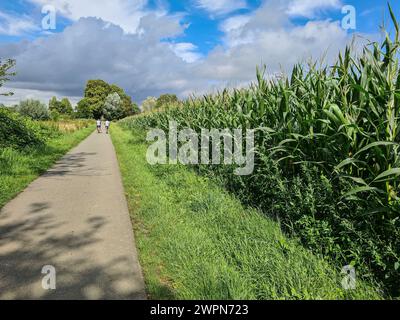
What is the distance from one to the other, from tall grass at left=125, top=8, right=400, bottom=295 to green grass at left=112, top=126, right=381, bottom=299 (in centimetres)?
30

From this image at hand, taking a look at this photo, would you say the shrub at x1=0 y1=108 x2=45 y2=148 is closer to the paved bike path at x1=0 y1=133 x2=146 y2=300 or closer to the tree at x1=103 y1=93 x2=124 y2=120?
the paved bike path at x1=0 y1=133 x2=146 y2=300

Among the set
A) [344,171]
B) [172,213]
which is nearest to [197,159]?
[172,213]

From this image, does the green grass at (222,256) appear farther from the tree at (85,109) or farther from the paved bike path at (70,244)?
the tree at (85,109)

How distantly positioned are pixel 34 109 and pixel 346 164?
67784mm

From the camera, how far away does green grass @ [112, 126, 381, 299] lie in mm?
3209

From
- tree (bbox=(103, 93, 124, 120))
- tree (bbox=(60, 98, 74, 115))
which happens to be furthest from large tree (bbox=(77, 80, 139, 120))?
tree (bbox=(60, 98, 74, 115))

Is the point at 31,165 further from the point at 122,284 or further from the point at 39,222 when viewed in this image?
the point at 122,284

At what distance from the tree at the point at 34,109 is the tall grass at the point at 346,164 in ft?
204

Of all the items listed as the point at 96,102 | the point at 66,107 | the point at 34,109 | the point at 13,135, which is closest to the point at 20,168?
the point at 13,135

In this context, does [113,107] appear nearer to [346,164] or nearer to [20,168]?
[20,168]

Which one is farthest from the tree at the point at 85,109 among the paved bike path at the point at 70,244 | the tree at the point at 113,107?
the paved bike path at the point at 70,244

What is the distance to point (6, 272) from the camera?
381 cm
